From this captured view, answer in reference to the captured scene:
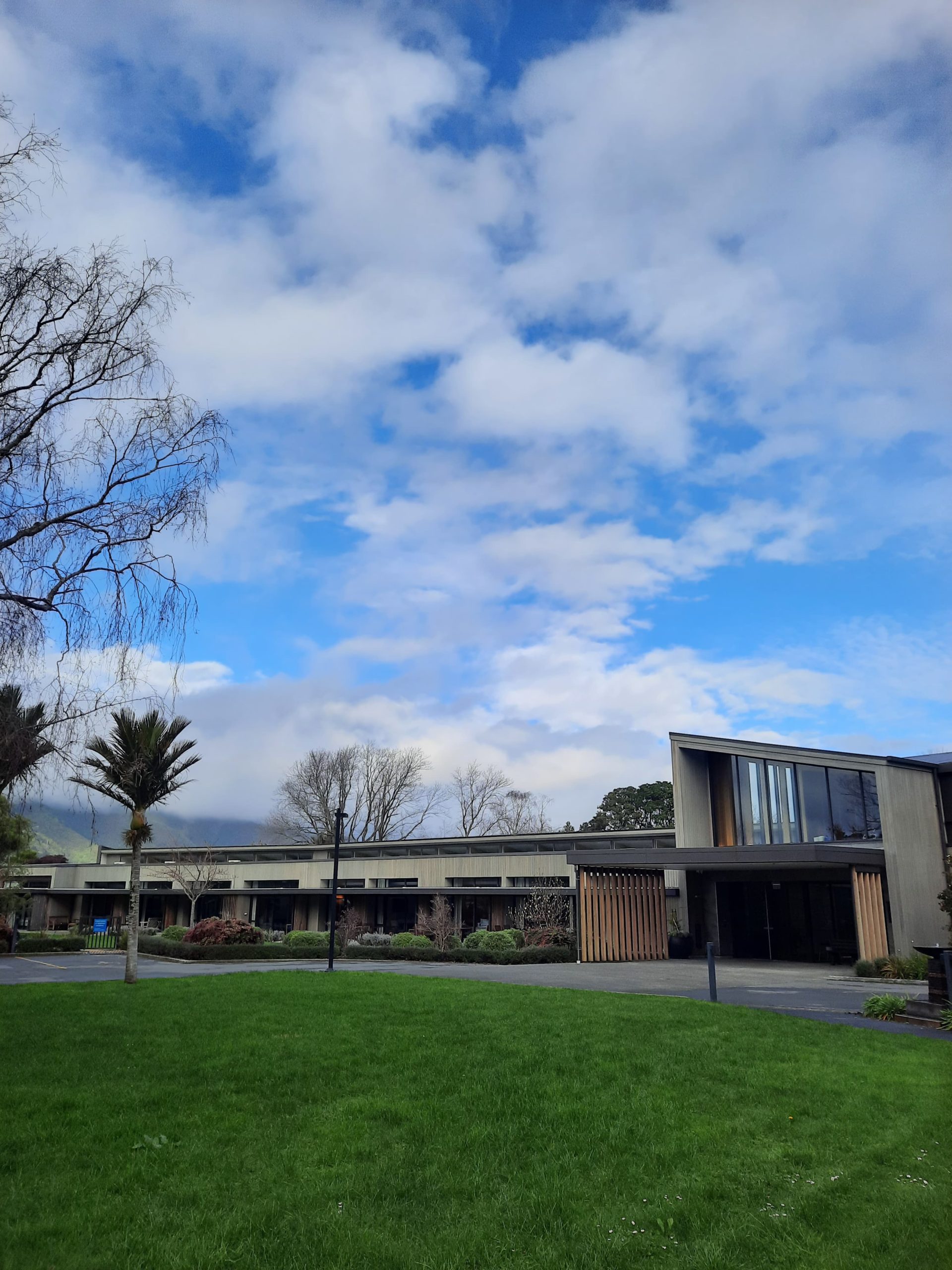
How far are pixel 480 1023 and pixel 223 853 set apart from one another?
5139 cm

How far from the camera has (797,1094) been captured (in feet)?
29.0

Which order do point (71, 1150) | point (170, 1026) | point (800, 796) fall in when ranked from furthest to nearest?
point (800, 796) < point (170, 1026) < point (71, 1150)

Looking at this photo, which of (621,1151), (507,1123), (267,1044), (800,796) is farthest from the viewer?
(800,796)

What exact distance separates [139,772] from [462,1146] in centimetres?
1347

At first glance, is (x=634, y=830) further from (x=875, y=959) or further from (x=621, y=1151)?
(x=621, y=1151)

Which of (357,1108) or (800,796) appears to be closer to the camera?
(357,1108)

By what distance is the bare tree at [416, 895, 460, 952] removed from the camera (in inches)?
1446

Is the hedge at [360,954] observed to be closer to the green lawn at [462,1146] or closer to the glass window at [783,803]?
the glass window at [783,803]

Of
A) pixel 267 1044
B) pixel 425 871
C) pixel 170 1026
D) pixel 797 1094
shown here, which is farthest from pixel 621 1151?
pixel 425 871

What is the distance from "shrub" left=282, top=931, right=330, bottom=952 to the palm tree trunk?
15311mm

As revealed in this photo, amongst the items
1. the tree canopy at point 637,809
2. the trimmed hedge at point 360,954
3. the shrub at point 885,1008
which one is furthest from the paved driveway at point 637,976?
the tree canopy at point 637,809

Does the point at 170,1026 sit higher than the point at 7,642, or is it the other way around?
the point at 7,642

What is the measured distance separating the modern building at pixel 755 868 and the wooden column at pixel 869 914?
1.9 inches

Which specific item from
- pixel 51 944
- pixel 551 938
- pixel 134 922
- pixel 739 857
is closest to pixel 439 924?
pixel 551 938
